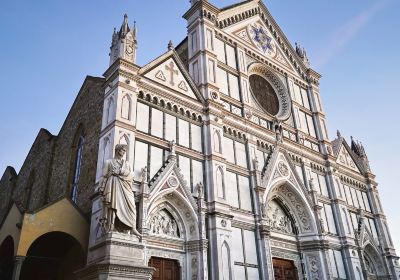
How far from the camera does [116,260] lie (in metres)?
11.0

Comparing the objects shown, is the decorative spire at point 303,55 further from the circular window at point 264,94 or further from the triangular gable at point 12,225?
the triangular gable at point 12,225

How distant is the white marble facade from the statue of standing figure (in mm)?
1352

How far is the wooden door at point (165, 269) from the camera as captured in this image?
13.4 meters

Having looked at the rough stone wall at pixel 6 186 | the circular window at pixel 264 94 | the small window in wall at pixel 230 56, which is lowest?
the rough stone wall at pixel 6 186

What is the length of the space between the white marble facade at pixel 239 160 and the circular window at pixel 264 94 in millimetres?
91

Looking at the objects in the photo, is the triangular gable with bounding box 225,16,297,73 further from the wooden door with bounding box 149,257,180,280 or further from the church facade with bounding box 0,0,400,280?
the wooden door with bounding box 149,257,180,280

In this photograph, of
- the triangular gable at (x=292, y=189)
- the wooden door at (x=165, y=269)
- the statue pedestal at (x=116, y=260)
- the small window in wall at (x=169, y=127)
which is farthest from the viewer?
the triangular gable at (x=292, y=189)

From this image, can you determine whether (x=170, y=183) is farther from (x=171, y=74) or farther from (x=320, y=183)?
(x=320, y=183)

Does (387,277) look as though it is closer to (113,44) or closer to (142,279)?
(142,279)

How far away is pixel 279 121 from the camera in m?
21.7

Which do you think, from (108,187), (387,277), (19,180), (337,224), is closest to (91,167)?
(108,187)

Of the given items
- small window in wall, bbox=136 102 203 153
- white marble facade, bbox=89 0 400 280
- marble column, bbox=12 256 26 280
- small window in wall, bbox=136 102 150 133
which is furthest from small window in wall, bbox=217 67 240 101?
marble column, bbox=12 256 26 280

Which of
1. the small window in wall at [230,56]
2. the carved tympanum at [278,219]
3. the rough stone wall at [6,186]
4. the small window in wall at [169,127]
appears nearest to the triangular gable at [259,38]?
the small window in wall at [230,56]

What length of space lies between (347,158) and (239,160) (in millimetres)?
11734
